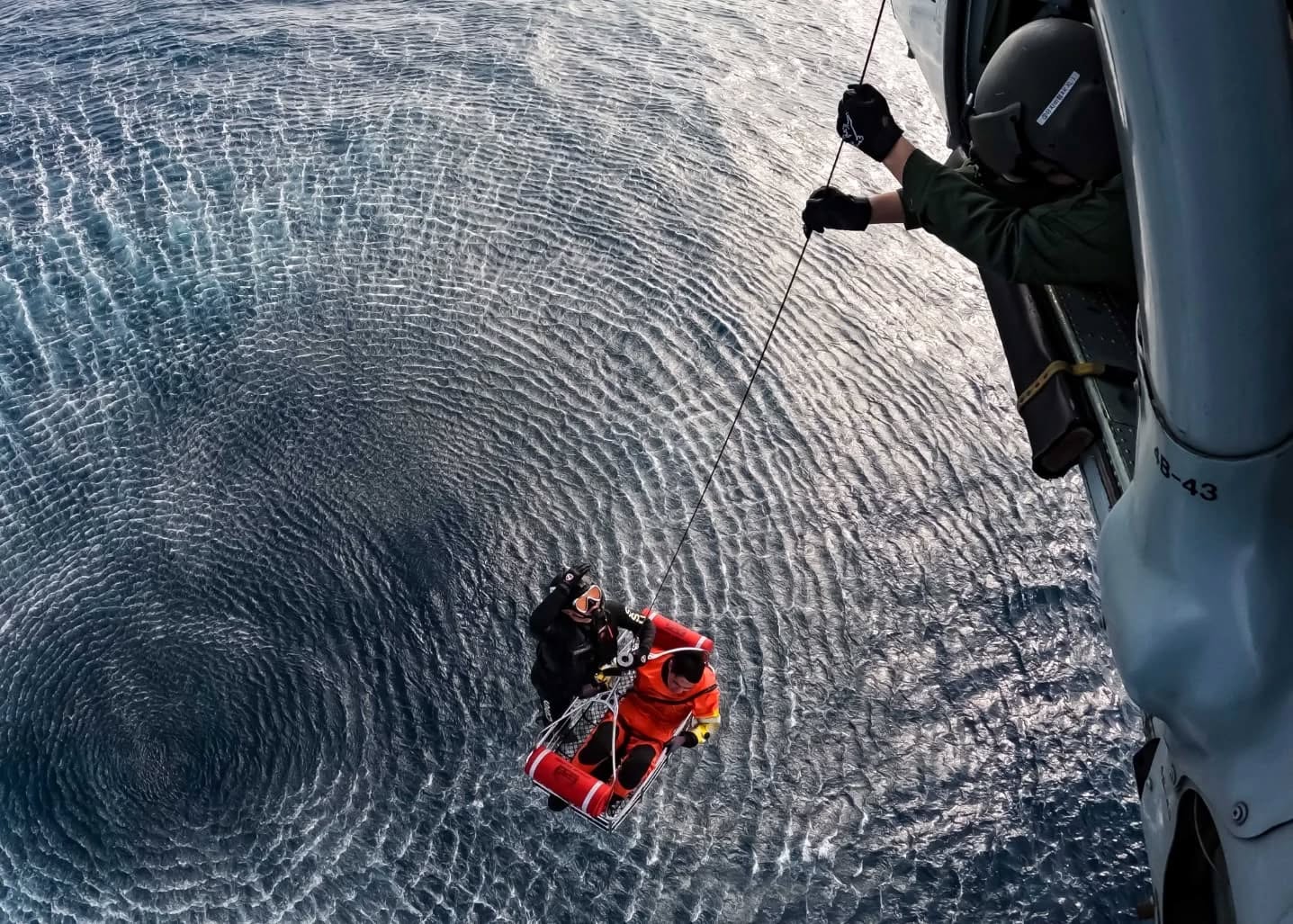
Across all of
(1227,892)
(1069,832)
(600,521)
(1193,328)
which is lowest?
(600,521)

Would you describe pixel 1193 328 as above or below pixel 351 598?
above

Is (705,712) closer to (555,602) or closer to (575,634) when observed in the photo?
(575,634)

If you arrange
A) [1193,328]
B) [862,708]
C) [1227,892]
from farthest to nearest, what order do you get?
[862,708] < [1227,892] < [1193,328]

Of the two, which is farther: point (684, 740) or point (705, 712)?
point (684, 740)

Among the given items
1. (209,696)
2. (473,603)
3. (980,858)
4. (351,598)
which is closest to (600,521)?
(473,603)

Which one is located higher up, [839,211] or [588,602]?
[839,211]

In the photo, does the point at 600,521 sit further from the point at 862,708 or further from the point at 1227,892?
the point at 1227,892

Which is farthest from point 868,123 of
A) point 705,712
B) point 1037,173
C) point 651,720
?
point 651,720

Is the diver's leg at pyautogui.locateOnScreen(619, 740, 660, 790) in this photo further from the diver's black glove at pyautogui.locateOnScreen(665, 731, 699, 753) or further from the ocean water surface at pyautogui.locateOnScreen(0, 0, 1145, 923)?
the ocean water surface at pyautogui.locateOnScreen(0, 0, 1145, 923)
